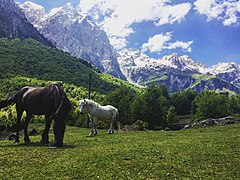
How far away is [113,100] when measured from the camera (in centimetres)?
10188

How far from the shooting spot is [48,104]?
80.6ft

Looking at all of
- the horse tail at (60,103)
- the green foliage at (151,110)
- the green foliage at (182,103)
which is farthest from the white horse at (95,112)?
the green foliage at (182,103)

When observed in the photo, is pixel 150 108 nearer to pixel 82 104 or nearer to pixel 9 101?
pixel 82 104

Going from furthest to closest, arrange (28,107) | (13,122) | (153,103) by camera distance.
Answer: (153,103), (13,122), (28,107)

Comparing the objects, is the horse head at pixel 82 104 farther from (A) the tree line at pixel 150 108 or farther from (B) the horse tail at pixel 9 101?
(A) the tree line at pixel 150 108

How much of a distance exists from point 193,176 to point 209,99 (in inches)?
3748

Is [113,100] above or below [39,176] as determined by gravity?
above

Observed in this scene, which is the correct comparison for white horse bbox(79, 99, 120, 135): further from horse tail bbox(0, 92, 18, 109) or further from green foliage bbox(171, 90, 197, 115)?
green foliage bbox(171, 90, 197, 115)

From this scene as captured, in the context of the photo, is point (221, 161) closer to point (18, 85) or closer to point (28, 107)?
point (28, 107)

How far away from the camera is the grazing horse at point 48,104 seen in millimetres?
22531

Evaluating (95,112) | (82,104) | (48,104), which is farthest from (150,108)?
(48,104)

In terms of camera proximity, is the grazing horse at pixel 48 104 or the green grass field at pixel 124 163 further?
the grazing horse at pixel 48 104

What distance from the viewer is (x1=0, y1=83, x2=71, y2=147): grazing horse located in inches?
887

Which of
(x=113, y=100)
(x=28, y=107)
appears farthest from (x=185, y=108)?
(x=28, y=107)
